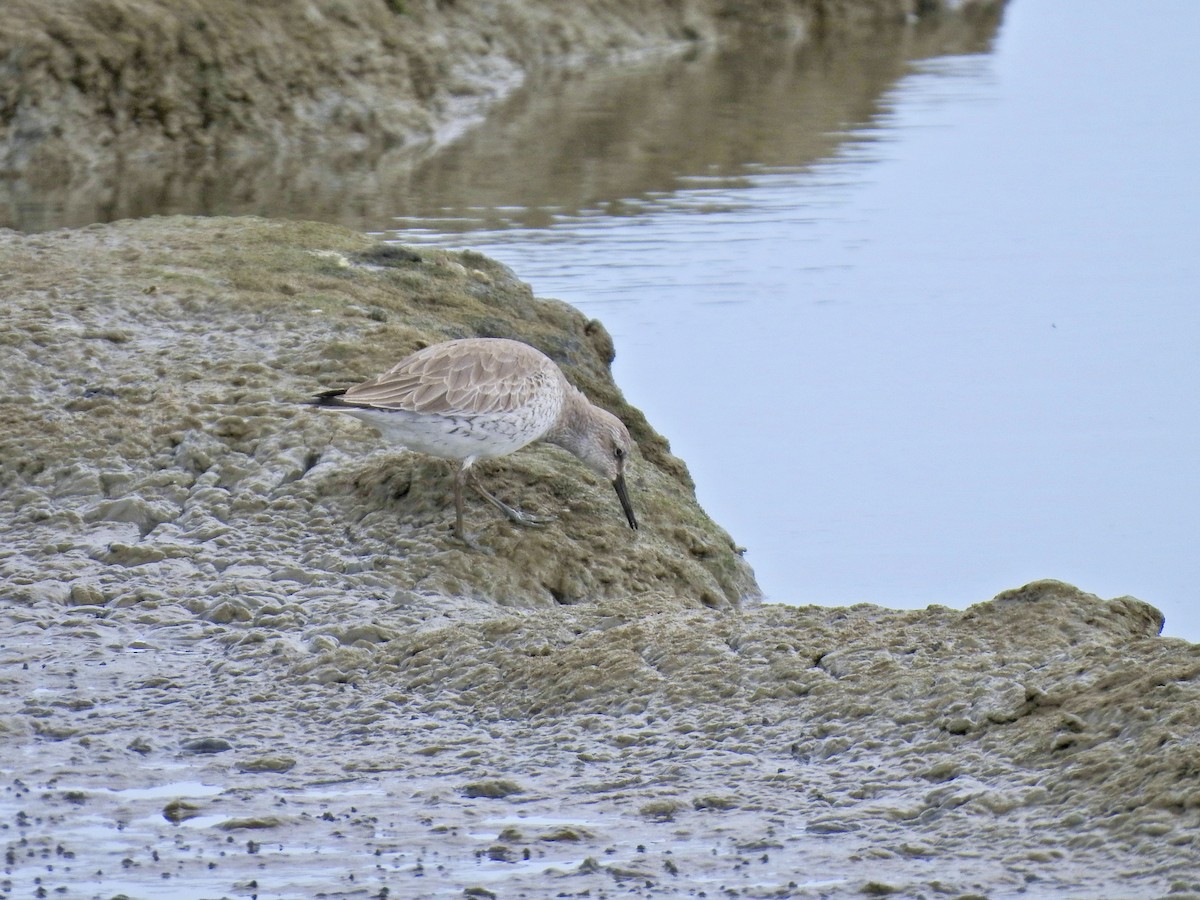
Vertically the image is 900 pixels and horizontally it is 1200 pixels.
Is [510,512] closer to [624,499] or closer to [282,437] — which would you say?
[624,499]

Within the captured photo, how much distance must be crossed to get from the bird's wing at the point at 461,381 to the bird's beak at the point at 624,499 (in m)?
0.57

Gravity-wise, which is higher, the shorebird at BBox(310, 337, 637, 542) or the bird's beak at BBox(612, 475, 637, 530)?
the shorebird at BBox(310, 337, 637, 542)

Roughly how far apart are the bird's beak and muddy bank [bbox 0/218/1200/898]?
0.20ft

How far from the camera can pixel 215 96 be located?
54.2 ft

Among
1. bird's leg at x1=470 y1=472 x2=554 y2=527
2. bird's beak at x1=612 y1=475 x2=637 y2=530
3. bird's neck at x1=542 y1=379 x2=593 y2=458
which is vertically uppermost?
bird's neck at x1=542 y1=379 x2=593 y2=458

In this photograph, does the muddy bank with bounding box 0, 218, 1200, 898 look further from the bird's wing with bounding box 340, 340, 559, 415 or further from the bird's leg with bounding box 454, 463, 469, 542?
the bird's wing with bounding box 340, 340, 559, 415

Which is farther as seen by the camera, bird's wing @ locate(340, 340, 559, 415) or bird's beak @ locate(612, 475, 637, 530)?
bird's beak @ locate(612, 475, 637, 530)

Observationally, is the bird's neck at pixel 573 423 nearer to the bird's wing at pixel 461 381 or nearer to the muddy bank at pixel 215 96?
the bird's wing at pixel 461 381

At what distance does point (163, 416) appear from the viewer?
7371 millimetres

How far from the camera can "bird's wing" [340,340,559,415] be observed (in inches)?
253

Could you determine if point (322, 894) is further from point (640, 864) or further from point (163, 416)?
point (163, 416)

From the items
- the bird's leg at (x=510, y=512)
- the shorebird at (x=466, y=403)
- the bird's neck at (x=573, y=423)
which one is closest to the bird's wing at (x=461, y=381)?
the shorebird at (x=466, y=403)

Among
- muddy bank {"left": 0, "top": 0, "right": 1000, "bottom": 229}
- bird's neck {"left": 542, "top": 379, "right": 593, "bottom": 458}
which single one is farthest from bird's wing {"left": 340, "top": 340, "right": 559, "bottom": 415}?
muddy bank {"left": 0, "top": 0, "right": 1000, "bottom": 229}

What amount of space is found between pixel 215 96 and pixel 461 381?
10.9 meters
